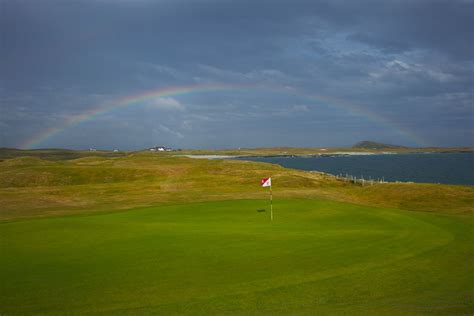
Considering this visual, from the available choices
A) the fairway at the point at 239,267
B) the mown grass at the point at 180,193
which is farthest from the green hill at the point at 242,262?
the mown grass at the point at 180,193

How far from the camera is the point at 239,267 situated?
54.4 feet

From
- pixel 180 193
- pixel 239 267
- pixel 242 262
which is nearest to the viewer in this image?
pixel 239 267

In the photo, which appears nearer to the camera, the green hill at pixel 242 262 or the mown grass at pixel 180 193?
the green hill at pixel 242 262

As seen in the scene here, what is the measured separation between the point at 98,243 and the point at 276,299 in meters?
12.0

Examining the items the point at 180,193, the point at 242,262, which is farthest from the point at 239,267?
the point at 180,193

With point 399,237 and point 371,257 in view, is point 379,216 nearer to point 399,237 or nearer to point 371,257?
point 399,237

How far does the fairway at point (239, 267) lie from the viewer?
1284cm

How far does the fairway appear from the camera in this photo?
12.8m

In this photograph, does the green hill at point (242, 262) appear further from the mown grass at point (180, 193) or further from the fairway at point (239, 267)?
the mown grass at point (180, 193)

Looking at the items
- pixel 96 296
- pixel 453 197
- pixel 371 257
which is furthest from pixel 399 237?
pixel 453 197

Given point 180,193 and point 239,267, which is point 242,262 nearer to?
point 239,267

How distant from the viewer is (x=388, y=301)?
1298 cm

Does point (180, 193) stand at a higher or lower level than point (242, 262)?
lower

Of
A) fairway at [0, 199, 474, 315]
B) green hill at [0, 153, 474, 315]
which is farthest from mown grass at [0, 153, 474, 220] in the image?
fairway at [0, 199, 474, 315]
